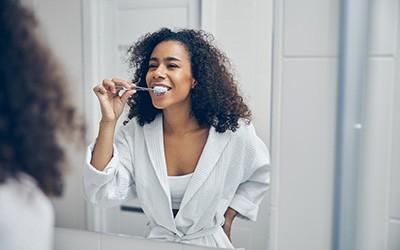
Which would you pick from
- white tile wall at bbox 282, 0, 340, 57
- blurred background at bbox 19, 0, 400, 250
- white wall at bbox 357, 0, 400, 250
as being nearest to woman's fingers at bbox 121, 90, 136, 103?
blurred background at bbox 19, 0, 400, 250

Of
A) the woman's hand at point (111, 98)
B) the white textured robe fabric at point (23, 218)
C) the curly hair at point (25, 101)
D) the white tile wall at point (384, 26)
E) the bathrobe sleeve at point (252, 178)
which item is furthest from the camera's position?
the woman's hand at point (111, 98)

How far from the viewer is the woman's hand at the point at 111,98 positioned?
0.99m

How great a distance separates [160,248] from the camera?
97 centimetres

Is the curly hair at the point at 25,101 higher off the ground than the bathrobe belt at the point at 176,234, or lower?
higher

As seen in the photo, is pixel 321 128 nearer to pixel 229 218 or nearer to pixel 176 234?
pixel 229 218

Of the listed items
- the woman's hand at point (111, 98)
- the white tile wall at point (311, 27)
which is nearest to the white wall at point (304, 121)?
the white tile wall at point (311, 27)

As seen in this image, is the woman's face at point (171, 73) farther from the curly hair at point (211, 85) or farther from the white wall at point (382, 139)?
the white wall at point (382, 139)

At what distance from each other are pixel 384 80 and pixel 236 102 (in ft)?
0.89

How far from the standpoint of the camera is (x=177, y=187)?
94 cm

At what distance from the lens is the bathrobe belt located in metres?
0.93

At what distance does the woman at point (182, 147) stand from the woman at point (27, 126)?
0.71 feet

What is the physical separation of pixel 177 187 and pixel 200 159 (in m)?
0.08

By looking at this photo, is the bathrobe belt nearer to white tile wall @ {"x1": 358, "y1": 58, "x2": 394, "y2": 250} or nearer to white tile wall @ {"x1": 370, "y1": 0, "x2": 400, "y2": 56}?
white tile wall @ {"x1": 358, "y1": 58, "x2": 394, "y2": 250}

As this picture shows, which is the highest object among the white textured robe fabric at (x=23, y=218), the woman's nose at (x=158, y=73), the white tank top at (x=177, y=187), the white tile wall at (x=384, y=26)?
the white tile wall at (x=384, y=26)
